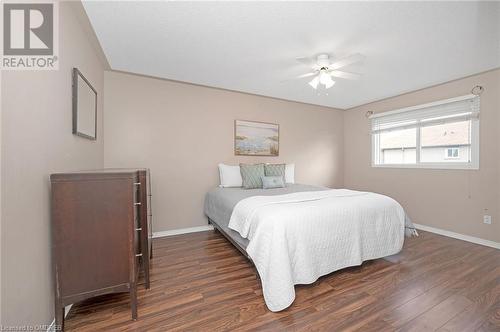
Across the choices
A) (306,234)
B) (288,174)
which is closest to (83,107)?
(306,234)

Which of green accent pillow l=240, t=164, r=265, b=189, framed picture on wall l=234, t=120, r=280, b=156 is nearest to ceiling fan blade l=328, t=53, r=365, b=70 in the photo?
framed picture on wall l=234, t=120, r=280, b=156

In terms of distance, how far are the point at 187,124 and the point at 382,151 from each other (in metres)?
3.76

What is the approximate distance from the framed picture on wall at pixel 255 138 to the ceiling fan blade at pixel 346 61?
1653 millimetres

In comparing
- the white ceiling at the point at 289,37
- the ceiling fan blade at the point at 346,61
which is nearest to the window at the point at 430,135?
the white ceiling at the point at 289,37

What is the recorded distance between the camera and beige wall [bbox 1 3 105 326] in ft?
3.23

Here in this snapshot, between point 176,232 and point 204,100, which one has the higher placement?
point 204,100

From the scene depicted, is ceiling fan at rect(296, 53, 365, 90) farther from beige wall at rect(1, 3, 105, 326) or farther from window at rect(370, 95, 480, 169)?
beige wall at rect(1, 3, 105, 326)

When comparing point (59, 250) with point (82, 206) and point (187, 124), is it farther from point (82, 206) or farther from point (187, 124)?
point (187, 124)

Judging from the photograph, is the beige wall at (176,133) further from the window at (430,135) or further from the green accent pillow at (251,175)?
the window at (430,135)

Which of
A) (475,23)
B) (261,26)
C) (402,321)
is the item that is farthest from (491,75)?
(402,321)

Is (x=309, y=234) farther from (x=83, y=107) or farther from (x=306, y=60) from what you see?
(x=83, y=107)

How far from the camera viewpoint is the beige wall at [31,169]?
3.23 ft

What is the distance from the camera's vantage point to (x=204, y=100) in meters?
3.46

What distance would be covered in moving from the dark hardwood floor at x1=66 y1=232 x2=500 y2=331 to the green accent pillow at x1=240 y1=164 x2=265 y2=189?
1.14m
